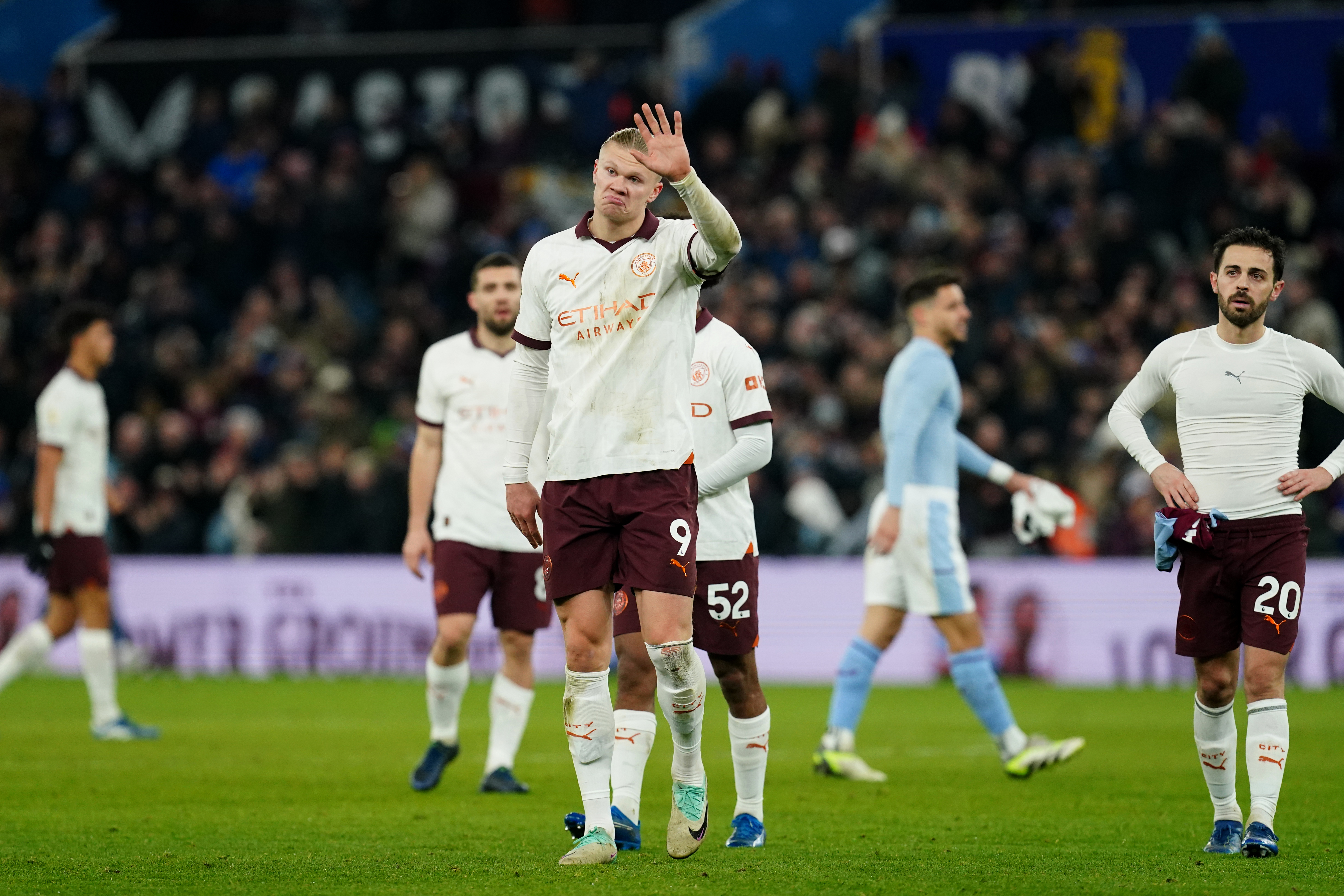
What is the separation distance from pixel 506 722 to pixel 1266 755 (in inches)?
169

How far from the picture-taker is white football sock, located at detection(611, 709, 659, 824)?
24.0ft

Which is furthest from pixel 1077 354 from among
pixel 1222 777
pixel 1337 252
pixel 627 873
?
pixel 627 873

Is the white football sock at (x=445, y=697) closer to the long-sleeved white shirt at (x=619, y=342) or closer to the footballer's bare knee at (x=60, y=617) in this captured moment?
the long-sleeved white shirt at (x=619, y=342)

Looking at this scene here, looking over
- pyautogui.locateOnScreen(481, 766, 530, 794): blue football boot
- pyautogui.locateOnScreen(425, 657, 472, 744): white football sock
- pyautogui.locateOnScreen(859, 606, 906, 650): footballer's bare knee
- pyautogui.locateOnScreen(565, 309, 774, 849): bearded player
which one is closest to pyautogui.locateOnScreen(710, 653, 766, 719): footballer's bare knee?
pyautogui.locateOnScreen(565, 309, 774, 849): bearded player

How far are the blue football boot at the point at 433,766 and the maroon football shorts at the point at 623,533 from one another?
126 inches

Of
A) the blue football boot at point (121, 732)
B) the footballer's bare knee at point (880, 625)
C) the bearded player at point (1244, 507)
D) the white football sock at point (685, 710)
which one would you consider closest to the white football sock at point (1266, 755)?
the bearded player at point (1244, 507)

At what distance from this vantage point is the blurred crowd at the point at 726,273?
1977 centimetres

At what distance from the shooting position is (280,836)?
8.02 m

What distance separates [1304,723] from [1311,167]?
11159 mm

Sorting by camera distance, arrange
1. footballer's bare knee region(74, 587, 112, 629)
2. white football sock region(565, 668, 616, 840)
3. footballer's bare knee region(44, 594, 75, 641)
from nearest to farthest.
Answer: white football sock region(565, 668, 616, 840)
footballer's bare knee region(74, 587, 112, 629)
footballer's bare knee region(44, 594, 75, 641)

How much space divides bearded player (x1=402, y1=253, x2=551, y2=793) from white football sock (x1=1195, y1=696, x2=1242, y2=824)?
378cm

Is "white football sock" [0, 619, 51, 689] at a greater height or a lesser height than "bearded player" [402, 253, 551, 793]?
lesser

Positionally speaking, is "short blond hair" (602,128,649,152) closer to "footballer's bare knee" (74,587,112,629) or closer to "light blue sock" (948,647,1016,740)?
"light blue sock" (948,647,1016,740)

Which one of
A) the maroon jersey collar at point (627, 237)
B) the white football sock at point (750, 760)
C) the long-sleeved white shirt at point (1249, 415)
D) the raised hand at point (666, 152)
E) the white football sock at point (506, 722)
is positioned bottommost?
the white football sock at point (506, 722)
